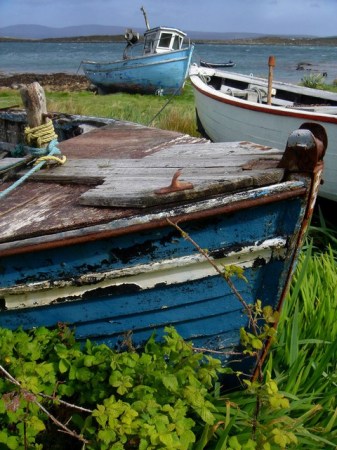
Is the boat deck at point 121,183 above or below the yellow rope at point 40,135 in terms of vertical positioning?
below

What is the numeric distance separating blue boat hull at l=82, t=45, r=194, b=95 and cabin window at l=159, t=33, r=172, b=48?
38.1 inches

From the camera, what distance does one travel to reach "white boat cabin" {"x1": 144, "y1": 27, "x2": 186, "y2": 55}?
64.7 feet

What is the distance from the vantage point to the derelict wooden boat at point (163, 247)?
7.45ft

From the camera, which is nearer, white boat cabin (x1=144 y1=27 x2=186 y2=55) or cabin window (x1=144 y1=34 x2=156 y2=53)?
white boat cabin (x1=144 y1=27 x2=186 y2=55)

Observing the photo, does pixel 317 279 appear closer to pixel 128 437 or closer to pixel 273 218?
pixel 273 218

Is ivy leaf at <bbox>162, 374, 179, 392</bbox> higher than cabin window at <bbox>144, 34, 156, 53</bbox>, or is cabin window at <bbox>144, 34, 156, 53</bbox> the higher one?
cabin window at <bbox>144, 34, 156, 53</bbox>

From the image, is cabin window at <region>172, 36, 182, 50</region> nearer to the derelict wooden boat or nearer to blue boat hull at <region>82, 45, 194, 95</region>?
blue boat hull at <region>82, 45, 194, 95</region>

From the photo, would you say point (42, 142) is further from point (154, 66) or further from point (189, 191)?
point (154, 66)

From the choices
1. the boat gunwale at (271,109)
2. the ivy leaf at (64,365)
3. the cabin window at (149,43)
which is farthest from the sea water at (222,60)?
the ivy leaf at (64,365)

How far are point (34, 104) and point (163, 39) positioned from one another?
1798cm

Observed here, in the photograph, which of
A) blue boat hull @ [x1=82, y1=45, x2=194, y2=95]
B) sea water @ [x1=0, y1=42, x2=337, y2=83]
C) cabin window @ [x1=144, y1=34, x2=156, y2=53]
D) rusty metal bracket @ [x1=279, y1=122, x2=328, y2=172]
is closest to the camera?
rusty metal bracket @ [x1=279, y1=122, x2=328, y2=172]

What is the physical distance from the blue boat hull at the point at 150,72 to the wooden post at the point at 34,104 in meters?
16.4

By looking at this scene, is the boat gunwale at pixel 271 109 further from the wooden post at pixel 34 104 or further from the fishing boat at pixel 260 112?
the wooden post at pixel 34 104

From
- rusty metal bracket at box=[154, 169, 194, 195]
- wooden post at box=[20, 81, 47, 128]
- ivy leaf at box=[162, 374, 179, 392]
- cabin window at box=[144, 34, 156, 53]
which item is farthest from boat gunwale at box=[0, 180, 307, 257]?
cabin window at box=[144, 34, 156, 53]
